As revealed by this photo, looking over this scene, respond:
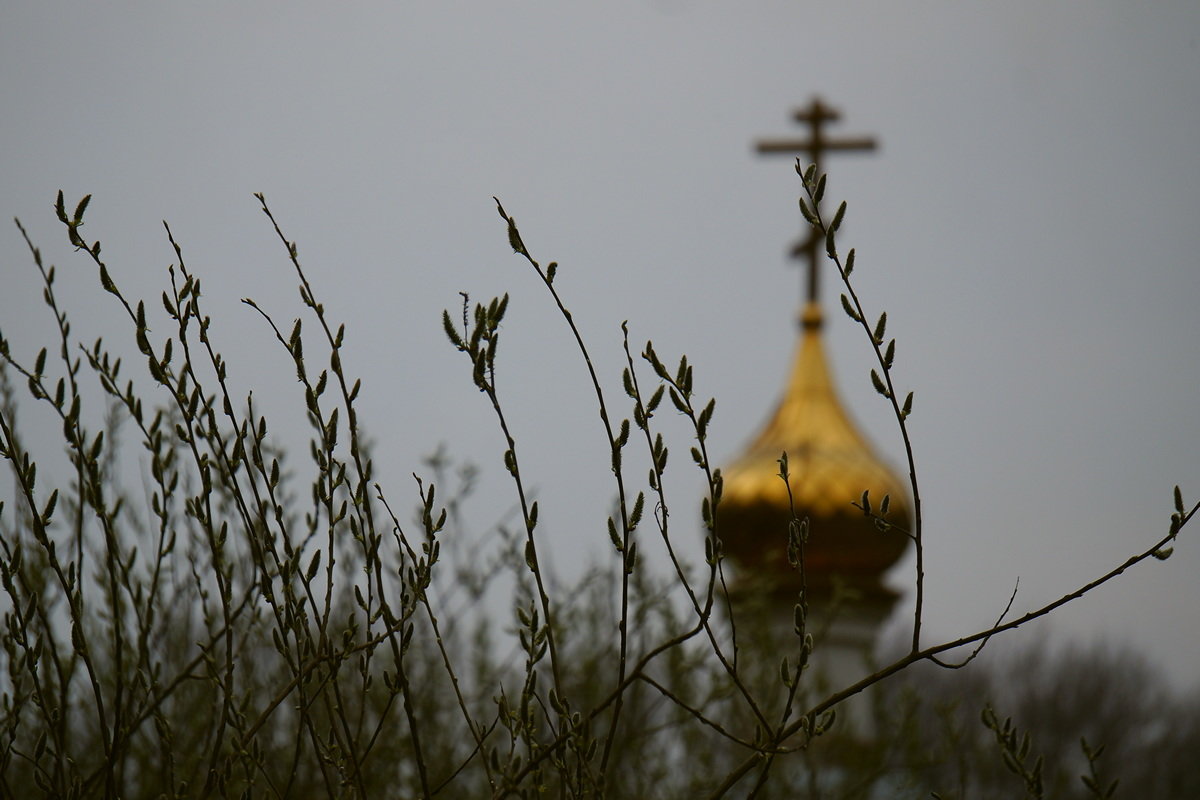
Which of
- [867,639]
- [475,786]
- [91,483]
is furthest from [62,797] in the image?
[867,639]

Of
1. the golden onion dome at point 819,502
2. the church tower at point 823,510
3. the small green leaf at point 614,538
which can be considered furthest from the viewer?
the golden onion dome at point 819,502

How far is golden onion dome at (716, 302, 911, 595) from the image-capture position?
11.0 meters

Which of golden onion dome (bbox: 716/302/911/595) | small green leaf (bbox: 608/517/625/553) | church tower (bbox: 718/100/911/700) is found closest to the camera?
small green leaf (bbox: 608/517/625/553)

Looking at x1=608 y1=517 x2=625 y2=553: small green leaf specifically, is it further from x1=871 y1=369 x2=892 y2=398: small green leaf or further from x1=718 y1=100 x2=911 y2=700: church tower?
x1=718 y1=100 x2=911 y2=700: church tower

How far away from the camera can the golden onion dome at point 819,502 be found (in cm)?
1098

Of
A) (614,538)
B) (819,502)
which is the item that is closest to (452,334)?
(614,538)

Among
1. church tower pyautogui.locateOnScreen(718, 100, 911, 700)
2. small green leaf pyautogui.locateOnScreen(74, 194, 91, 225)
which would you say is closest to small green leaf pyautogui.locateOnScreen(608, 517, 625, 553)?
small green leaf pyautogui.locateOnScreen(74, 194, 91, 225)

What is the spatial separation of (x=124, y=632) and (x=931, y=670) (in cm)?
2181

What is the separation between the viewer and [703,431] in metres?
1.75

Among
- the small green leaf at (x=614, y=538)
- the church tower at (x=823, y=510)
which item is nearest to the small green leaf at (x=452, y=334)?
the small green leaf at (x=614, y=538)

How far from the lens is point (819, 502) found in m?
11.1

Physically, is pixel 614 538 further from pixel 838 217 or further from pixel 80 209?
pixel 80 209

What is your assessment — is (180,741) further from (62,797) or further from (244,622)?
(62,797)

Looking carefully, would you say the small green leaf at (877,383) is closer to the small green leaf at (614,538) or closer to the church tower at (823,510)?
the small green leaf at (614,538)
